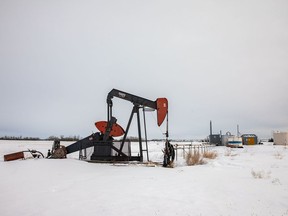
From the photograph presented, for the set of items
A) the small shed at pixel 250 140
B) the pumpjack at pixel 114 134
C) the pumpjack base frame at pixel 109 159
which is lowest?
the small shed at pixel 250 140

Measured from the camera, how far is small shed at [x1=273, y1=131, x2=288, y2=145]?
122 ft

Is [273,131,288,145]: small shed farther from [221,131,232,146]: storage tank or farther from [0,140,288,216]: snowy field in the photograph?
[0,140,288,216]: snowy field

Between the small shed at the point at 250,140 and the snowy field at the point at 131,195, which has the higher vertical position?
the snowy field at the point at 131,195

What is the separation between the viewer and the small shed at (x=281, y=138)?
3707cm

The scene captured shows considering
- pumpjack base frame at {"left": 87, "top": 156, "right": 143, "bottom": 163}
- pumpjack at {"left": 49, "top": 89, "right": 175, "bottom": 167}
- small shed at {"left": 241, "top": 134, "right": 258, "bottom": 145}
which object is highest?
pumpjack at {"left": 49, "top": 89, "right": 175, "bottom": 167}

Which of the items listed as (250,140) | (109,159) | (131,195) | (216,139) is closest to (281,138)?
(250,140)

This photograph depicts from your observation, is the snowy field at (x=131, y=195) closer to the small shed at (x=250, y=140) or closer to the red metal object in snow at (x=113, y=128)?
the red metal object in snow at (x=113, y=128)

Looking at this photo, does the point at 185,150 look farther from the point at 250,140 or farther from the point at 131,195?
the point at 131,195

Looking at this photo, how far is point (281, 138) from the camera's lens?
37750 mm

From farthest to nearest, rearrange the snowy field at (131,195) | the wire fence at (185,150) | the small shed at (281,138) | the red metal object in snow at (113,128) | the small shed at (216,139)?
the small shed at (216,139)
the small shed at (281,138)
the wire fence at (185,150)
the red metal object in snow at (113,128)
the snowy field at (131,195)

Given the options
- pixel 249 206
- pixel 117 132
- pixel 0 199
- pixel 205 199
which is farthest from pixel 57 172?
pixel 249 206

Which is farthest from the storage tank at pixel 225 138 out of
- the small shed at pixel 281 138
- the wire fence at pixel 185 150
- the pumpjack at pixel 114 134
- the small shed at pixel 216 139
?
the pumpjack at pixel 114 134

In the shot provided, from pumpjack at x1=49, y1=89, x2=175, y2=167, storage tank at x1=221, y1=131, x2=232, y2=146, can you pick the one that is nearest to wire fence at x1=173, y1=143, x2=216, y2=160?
pumpjack at x1=49, y1=89, x2=175, y2=167

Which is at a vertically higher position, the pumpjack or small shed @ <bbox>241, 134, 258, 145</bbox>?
the pumpjack
